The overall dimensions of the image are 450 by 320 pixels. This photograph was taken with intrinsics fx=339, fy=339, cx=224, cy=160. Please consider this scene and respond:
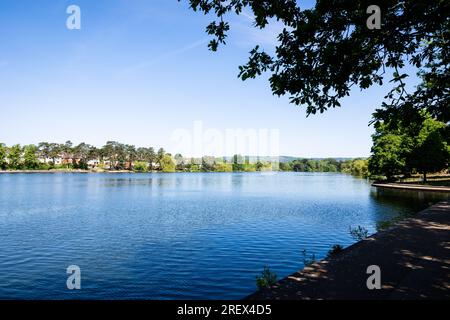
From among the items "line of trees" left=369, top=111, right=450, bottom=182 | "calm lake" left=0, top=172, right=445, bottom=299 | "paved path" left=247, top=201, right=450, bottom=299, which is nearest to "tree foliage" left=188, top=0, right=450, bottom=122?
"paved path" left=247, top=201, right=450, bottom=299

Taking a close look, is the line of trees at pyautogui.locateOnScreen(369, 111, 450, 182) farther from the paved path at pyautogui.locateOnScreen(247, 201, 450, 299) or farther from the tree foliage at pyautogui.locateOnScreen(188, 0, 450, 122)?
the tree foliage at pyautogui.locateOnScreen(188, 0, 450, 122)

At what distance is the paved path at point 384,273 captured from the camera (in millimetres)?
8484

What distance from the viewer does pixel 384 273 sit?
1007cm

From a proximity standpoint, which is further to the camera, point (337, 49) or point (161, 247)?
point (161, 247)

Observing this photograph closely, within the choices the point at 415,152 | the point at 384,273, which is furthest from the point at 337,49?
the point at 415,152

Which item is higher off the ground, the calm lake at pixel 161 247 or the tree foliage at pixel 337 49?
the tree foliage at pixel 337 49

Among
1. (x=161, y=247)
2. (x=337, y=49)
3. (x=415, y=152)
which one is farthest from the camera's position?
(x=415, y=152)

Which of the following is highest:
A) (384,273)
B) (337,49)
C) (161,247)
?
(337,49)

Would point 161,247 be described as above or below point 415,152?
below

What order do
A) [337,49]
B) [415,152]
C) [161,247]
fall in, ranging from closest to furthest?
[337,49]
[161,247]
[415,152]

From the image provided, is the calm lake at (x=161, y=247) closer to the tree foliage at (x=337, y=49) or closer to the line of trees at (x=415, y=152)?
the tree foliage at (x=337, y=49)

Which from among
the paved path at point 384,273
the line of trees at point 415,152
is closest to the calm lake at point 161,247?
the paved path at point 384,273

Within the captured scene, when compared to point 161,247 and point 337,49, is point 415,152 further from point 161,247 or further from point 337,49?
point 337,49
